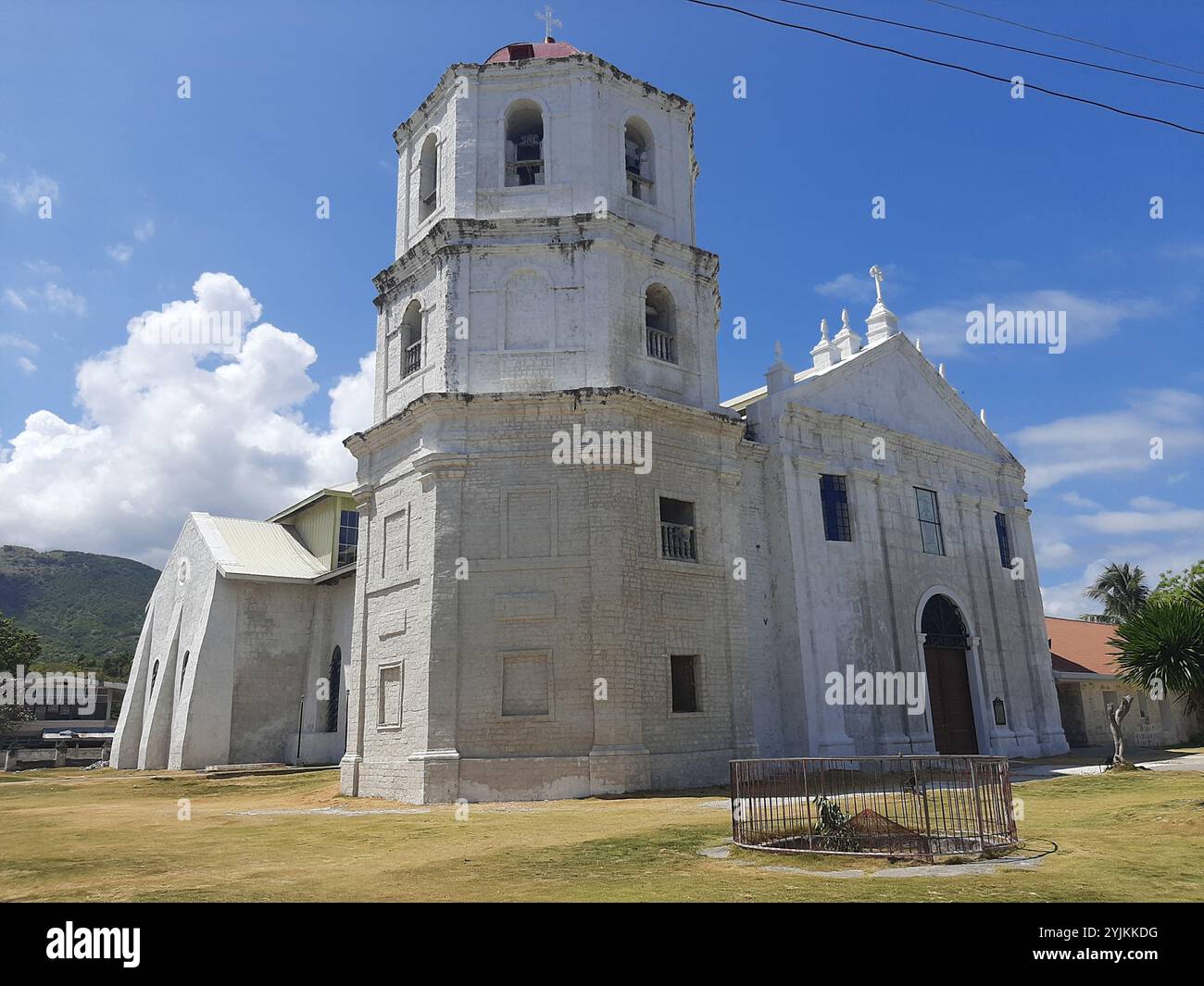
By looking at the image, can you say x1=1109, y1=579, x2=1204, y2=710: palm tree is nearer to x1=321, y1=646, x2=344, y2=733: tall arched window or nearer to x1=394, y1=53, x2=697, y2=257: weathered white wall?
x1=394, y1=53, x2=697, y2=257: weathered white wall

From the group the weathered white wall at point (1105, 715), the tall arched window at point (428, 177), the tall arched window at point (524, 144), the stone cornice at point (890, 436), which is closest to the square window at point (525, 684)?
the stone cornice at point (890, 436)

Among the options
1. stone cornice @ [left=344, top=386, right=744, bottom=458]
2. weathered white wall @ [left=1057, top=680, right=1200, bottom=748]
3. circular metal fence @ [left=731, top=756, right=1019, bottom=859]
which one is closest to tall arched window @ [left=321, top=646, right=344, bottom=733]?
stone cornice @ [left=344, top=386, right=744, bottom=458]

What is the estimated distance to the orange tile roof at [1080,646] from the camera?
32500 mm

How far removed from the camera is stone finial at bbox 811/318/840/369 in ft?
88.9

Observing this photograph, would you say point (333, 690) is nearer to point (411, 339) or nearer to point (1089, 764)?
point (411, 339)

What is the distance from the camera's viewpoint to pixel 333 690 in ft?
101

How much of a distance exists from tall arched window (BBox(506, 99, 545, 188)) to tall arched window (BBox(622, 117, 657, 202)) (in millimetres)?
2201

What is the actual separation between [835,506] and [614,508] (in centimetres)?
782

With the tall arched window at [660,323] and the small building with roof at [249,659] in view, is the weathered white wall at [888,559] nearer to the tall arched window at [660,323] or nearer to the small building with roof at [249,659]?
the tall arched window at [660,323]

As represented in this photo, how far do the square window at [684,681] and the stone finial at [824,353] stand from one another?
11.3 meters

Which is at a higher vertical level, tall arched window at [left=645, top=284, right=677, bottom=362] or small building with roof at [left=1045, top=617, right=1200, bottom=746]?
tall arched window at [left=645, top=284, right=677, bottom=362]

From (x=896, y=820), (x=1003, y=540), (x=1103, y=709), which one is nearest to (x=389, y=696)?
(x=896, y=820)

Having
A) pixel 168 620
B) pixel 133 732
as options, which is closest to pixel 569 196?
pixel 168 620

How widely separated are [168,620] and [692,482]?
913 inches
